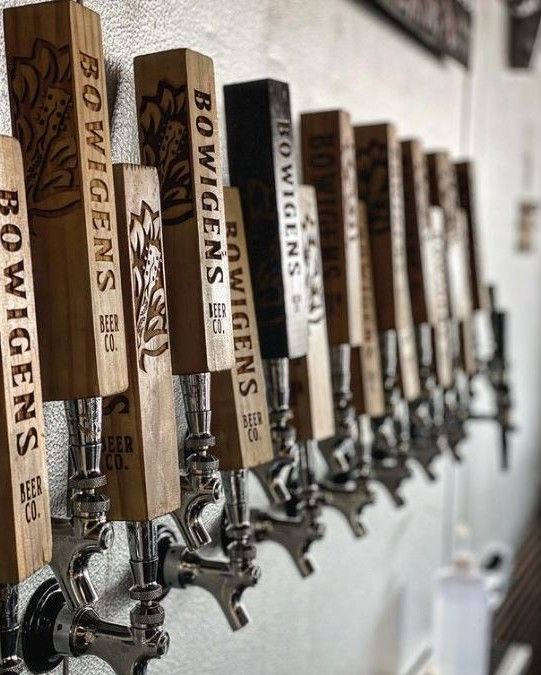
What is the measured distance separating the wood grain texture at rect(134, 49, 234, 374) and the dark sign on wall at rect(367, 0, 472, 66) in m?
0.79

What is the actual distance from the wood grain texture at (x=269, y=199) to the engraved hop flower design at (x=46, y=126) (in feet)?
0.98

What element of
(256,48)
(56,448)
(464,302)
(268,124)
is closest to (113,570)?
(56,448)

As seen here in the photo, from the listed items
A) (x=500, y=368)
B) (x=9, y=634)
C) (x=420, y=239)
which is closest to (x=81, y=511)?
(x=9, y=634)

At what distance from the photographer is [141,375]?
2.36 ft

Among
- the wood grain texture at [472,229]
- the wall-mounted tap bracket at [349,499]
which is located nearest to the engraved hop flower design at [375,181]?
the wall-mounted tap bracket at [349,499]

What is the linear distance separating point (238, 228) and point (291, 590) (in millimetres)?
592

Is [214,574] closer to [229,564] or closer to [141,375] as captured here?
[229,564]

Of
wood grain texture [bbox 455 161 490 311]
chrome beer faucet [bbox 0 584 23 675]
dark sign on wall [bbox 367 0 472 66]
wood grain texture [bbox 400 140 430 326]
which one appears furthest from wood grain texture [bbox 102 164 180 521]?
wood grain texture [bbox 455 161 490 311]

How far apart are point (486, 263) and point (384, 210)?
3.93 ft

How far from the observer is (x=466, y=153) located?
2.19 m

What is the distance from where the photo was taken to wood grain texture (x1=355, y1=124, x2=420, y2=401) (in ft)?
4.18

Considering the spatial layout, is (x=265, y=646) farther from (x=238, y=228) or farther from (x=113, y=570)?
(x=238, y=228)

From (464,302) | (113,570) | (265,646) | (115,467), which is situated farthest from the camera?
(464,302)

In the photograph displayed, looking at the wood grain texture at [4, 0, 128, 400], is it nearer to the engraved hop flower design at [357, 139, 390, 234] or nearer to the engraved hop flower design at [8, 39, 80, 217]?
the engraved hop flower design at [8, 39, 80, 217]
